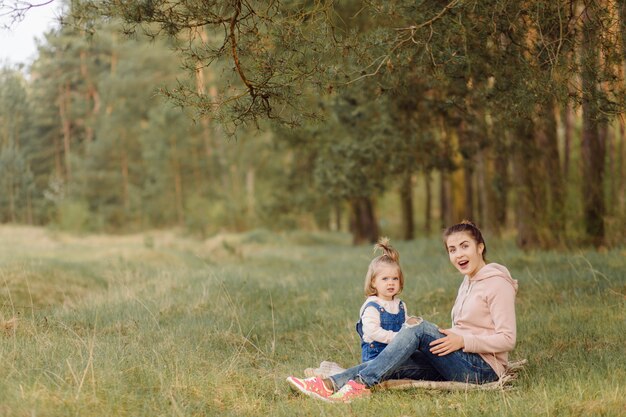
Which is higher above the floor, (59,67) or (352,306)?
(59,67)

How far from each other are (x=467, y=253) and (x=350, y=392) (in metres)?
1.31

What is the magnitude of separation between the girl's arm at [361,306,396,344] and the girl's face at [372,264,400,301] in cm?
15

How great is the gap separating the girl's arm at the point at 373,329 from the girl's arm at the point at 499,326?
24.5 inches

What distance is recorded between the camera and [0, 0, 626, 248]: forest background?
582 centimetres

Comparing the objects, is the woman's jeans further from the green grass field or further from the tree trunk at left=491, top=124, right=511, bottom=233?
the tree trunk at left=491, top=124, right=511, bottom=233

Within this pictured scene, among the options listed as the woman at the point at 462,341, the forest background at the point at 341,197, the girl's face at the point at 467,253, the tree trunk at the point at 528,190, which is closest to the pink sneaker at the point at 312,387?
the woman at the point at 462,341

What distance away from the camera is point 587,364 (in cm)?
488

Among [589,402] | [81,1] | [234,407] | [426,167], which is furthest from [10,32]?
[426,167]

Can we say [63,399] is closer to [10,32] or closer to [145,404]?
[145,404]

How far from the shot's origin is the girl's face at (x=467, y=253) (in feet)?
15.9

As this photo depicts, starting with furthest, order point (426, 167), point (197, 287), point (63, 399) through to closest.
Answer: point (426, 167) → point (197, 287) → point (63, 399)

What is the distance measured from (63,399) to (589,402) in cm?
316

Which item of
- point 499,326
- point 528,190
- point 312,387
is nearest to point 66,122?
point 528,190

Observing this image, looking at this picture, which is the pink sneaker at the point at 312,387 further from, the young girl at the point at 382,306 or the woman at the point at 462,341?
the young girl at the point at 382,306
